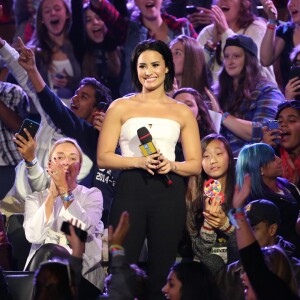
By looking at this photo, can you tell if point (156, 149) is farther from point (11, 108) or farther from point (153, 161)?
point (11, 108)

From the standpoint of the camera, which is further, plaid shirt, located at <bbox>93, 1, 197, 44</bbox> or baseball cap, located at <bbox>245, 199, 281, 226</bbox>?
plaid shirt, located at <bbox>93, 1, 197, 44</bbox>

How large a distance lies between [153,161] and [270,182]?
60.5 inches

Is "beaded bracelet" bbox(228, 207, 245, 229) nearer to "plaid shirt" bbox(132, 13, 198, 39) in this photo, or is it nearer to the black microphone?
the black microphone

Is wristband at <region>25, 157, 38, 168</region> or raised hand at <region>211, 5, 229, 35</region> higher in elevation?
raised hand at <region>211, 5, 229, 35</region>

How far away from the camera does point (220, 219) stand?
5.09m

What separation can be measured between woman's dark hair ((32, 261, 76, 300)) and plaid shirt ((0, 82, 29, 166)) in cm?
333

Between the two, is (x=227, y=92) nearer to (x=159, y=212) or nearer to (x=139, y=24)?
(x=139, y=24)

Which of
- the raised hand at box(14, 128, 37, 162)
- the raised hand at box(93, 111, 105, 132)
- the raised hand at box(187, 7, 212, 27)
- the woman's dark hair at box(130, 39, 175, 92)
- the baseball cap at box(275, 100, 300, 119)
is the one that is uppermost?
the raised hand at box(187, 7, 212, 27)

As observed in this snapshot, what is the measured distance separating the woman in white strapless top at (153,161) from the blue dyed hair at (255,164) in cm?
96

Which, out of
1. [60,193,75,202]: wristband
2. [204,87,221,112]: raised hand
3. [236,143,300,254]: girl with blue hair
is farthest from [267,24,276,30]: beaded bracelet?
[60,193,75,202]: wristband

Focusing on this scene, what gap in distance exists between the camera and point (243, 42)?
22.6 ft

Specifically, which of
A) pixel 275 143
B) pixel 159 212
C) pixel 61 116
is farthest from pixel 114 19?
pixel 159 212

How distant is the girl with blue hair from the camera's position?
218 inches

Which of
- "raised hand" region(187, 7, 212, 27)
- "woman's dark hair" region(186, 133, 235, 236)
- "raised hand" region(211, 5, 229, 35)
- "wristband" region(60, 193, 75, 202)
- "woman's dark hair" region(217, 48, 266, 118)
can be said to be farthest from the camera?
"raised hand" region(187, 7, 212, 27)
